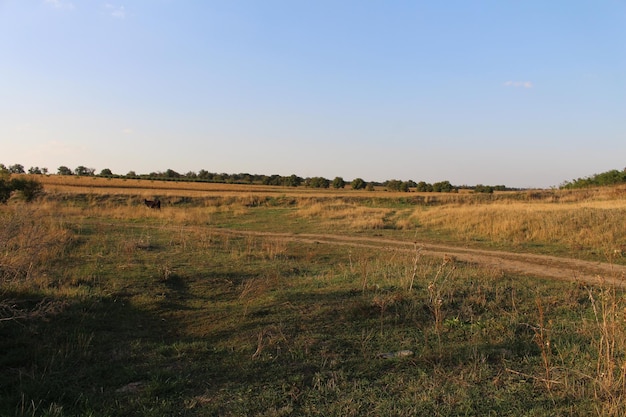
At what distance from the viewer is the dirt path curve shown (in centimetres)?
1045

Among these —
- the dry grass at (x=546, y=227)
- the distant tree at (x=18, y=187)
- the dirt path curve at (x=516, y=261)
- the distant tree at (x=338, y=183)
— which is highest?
the distant tree at (x=338, y=183)

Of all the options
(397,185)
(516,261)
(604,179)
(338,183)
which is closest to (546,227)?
(516,261)

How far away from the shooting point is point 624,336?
488 centimetres

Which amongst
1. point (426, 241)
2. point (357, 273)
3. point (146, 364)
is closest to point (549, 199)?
point (426, 241)

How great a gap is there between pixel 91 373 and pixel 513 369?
4.67m

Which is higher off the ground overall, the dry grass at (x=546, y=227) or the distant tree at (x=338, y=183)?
the distant tree at (x=338, y=183)

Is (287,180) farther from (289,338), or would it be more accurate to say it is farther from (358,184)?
(289,338)

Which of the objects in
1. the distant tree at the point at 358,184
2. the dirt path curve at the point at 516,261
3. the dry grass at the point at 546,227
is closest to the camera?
the dirt path curve at the point at 516,261

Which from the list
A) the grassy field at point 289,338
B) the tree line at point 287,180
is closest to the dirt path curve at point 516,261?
the grassy field at point 289,338

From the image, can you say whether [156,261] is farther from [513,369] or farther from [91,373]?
[513,369]

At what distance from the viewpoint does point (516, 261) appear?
508 inches

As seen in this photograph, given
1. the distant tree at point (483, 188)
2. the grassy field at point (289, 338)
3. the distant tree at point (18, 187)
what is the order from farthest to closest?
1. the distant tree at point (483, 188)
2. the distant tree at point (18, 187)
3. the grassy field at point (289, 338)

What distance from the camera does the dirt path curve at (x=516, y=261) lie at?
10445 mm

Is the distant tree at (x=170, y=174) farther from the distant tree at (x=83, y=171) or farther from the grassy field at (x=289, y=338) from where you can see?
the grassy field at (x=289, y=338)
